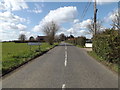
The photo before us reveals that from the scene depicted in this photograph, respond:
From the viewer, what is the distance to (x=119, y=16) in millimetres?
16219

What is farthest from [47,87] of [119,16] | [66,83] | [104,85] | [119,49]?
[119,16]

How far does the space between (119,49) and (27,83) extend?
615 centimetres

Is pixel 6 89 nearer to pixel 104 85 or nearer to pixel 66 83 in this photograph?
pixel 66 83

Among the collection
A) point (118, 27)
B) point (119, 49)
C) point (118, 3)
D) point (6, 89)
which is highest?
point (118, 3)

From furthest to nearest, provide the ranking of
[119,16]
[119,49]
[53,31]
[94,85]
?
1. [53,31]
2. [119,16]
3. [119,49]
4. [94,85]

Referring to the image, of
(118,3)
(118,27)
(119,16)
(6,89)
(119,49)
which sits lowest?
(6,89)

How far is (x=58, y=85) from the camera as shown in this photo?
223 inches

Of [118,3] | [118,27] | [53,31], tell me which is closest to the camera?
[118,27]

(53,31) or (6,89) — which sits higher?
(53,31)

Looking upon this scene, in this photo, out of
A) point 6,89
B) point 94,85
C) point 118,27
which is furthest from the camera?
point 118,27

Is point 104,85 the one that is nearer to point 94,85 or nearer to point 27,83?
point 94,85

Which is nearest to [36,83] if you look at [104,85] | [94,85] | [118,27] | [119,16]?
[94,85]

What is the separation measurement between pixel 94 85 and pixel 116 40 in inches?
197

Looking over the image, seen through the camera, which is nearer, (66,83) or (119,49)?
(66,83)
